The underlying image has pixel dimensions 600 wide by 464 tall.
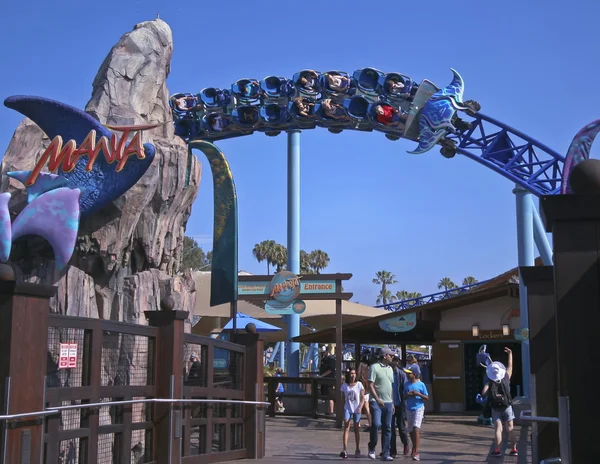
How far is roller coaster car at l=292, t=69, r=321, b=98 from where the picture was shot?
77.3 ft

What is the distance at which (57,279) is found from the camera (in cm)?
1695

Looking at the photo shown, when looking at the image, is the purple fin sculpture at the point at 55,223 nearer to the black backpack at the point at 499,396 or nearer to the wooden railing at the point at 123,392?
the wooden railing at the point at 123,392

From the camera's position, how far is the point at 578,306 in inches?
150

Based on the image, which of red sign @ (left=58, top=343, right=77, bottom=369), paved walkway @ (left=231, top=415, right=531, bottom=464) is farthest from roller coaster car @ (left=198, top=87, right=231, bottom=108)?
red sign @ (left=58, top=343, right=77, bottom=369)

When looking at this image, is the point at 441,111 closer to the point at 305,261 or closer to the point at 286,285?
the point at 286,285

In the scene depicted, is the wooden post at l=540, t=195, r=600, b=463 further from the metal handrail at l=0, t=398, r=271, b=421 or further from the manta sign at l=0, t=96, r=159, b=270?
the manta sign at l=0, t=96, r=159, b=270

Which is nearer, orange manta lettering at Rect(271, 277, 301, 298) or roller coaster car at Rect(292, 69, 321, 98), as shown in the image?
orange manta lettering at Rect(271, 277, 301, 298)

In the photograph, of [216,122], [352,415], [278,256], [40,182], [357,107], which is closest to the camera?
[352,415]

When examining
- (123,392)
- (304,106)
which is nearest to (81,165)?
(304,106)

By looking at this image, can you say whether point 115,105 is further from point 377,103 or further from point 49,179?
point 377,103

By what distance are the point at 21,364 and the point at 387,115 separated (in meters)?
18.2

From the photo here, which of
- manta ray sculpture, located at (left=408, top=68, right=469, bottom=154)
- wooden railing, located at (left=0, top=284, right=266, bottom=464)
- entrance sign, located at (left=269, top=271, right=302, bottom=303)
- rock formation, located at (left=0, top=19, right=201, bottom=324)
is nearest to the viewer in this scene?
wooden railing, located at (left=0, top=284, right=266, bottom=464)

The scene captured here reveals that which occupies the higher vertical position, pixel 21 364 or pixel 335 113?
pixel 335 113

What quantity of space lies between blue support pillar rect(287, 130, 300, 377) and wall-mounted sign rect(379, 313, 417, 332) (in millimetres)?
3140
